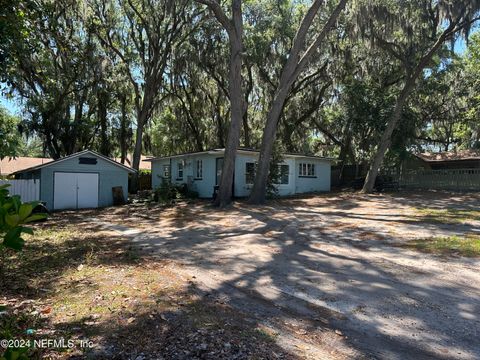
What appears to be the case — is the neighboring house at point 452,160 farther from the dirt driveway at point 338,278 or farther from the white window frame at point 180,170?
the dirt driveway at point 338,278

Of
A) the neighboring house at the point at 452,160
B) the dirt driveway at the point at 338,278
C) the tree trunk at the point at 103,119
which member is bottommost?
the dirt driveway at the point at 338,278

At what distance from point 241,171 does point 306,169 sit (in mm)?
5034

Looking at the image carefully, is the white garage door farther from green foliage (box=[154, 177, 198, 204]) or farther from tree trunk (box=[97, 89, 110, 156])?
tree trunk (box=[97, 89, 110, 156])

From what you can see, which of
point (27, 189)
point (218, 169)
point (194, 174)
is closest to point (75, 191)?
point (27, 189)

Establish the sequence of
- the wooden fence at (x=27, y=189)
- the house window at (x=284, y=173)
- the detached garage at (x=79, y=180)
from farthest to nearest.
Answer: the house window at (x=284, y=173) < the detached garage at (x=79, y=180) < the wooden fence at (x=27, y=189)

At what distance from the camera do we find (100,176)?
19.6 metres

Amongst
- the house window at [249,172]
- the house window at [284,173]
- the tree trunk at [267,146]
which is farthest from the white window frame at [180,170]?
the tree trunk at [267,146]

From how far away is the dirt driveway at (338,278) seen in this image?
399cm

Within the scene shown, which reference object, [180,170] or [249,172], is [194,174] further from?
[249,172]

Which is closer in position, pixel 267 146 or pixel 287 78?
pixel 287 78

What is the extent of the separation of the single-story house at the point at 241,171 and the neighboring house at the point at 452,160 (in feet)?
21.2

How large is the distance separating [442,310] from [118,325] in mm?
3746

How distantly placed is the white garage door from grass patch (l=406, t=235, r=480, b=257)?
49.9ft

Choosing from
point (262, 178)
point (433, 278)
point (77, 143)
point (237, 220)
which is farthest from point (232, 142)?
point (77, 143)
